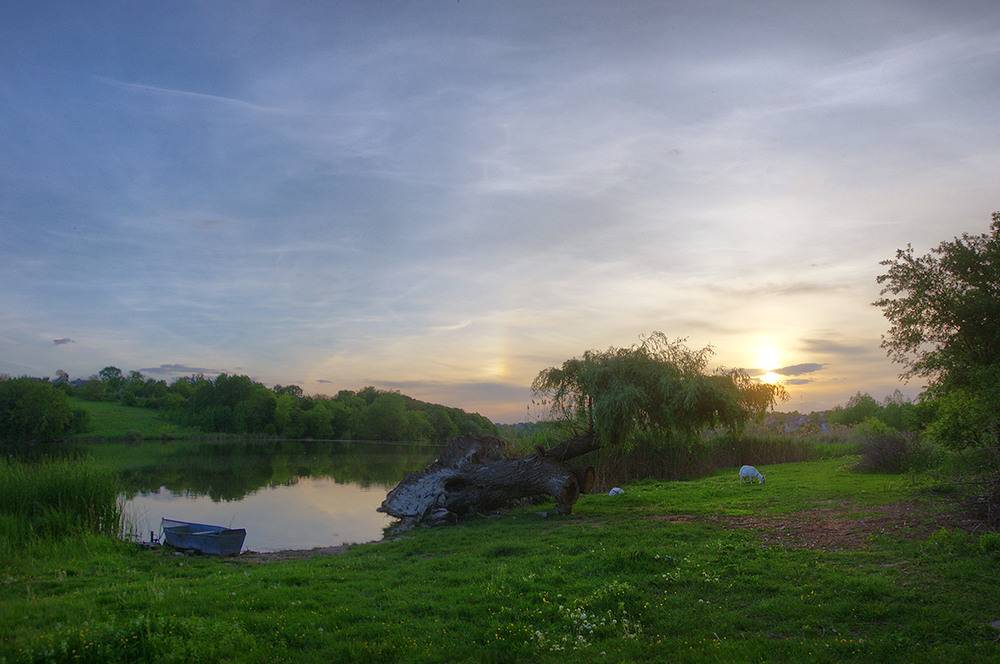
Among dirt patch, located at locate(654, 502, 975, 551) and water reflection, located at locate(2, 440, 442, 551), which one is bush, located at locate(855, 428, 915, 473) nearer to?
dirt patch, located at locate(654, 502, 975, 551)

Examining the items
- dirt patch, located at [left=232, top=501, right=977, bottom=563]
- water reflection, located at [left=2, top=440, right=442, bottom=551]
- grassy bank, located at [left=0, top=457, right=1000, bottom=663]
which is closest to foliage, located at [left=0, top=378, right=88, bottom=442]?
water reflection, located at [left=2, top=440, right=442, bottom=551]

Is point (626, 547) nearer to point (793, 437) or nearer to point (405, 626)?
point (405, 626)

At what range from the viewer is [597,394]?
19.4 meters

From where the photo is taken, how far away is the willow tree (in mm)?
18531

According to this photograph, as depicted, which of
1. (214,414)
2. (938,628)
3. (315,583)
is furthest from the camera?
(214,414)

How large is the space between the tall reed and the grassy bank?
2.01 metres

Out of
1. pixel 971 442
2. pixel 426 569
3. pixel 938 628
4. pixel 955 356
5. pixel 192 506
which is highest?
pixel 955 356

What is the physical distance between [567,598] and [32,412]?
85.8m

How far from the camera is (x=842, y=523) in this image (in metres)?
11.5

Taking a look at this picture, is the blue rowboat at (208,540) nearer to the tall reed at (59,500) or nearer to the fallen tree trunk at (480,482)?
the tall reed at (59,500)

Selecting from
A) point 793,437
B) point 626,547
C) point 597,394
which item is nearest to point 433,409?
point 793,437

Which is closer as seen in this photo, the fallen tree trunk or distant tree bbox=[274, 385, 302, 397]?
the fallen tree trunk

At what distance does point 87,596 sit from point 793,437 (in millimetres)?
35077

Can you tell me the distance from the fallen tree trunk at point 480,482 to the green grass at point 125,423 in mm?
76989
